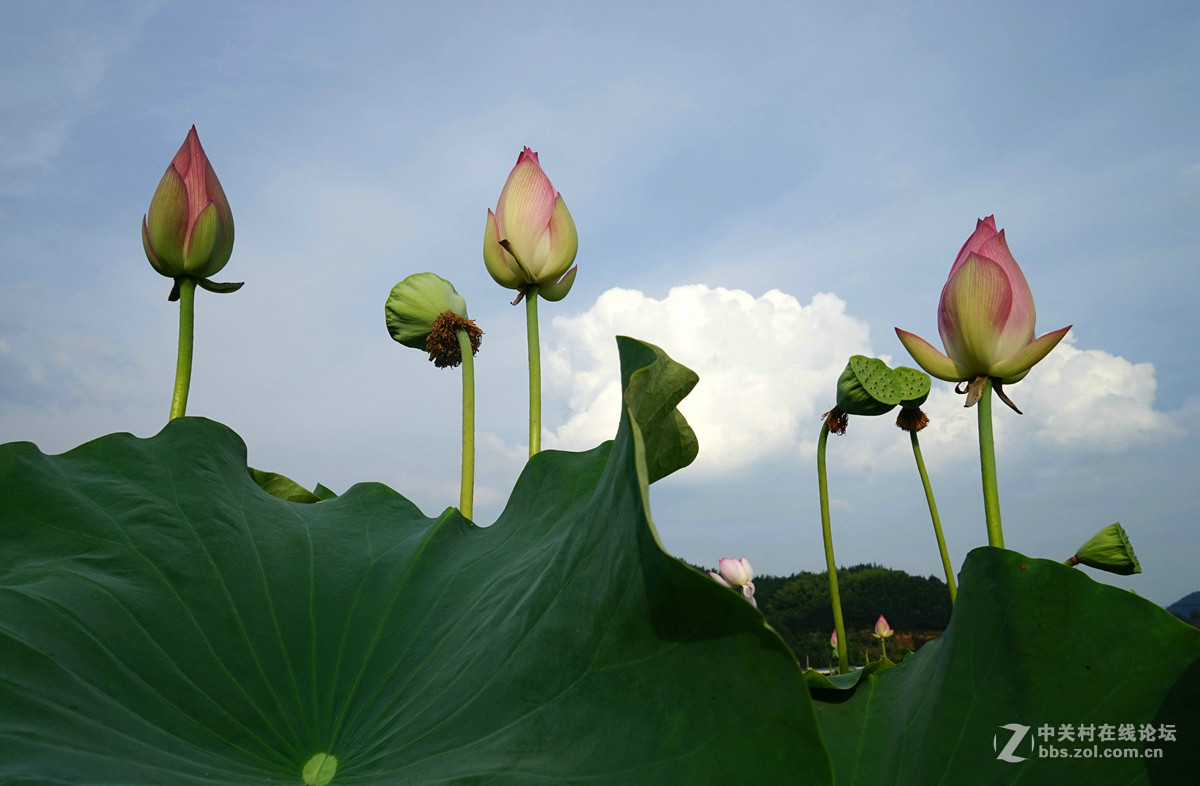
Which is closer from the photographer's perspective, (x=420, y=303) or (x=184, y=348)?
(x=184, y=348)

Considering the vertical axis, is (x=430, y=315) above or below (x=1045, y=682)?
above

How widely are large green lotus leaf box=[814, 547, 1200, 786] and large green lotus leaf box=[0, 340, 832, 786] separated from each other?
292 mm

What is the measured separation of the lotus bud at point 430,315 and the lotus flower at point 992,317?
3.18 ft

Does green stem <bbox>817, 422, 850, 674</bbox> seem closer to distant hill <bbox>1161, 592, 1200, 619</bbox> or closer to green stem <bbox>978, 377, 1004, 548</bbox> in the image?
green stem <bbox>978, 377, 1004, 548</bbox>

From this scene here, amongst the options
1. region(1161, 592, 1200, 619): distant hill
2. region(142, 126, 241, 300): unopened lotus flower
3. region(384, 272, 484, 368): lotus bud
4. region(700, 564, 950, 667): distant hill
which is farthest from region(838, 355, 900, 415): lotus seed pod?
region(700, 564, 950, 667): distant hill

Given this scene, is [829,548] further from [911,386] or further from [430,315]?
[430,315]

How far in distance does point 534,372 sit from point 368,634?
72 centimetres

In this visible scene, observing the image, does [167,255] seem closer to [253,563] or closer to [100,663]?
[253,563]

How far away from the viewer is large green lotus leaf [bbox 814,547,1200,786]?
553 mm

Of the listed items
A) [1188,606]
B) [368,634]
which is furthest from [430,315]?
[1188,606]

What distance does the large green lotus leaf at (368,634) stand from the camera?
0.43m

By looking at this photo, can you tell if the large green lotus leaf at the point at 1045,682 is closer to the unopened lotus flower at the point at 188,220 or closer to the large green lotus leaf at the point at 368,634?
the large green lotus leaf at the point at 368,634

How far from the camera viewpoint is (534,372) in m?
1.43

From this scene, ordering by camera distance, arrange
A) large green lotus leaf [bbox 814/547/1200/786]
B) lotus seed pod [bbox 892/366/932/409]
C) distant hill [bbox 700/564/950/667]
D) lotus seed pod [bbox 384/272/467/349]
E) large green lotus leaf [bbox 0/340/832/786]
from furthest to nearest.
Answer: distant hill [bbox 700/564/950/667] < lotus seed pod [bbox 892/366/932/409] < lotus seed pod [bbox 384/272/467/349] < large green lotus leaf [bbox 814/547/1200/786] < large green lotus leaf [bbox 0/340/832/786]
